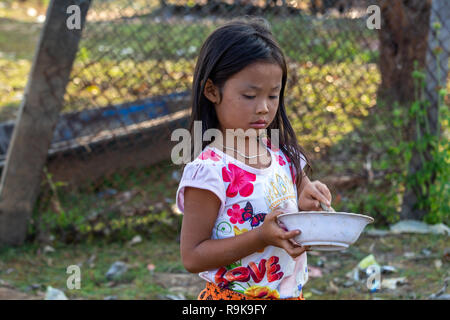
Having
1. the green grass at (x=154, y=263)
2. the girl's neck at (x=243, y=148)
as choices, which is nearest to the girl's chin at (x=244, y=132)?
the girl's neck at (x=243, y=148)

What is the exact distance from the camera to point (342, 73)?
15.0 feet

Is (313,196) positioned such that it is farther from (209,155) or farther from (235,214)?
(209,155)

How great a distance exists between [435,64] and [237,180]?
2.52 metres

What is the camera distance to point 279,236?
177 cm

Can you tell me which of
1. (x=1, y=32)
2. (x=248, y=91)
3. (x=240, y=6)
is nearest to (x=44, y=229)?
(x=240, y=6)

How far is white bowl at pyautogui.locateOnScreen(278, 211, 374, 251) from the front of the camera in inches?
68.1

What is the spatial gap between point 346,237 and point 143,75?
2905 millimetres

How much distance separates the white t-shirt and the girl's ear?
0.17m

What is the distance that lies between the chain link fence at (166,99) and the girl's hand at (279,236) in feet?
8.24

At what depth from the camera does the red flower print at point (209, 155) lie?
1982 mm

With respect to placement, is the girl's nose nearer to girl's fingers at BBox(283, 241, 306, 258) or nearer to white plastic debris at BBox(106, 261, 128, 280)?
girl's fingers at BBox(283, 241, 306, 258)

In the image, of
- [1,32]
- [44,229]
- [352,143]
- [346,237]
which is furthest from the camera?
[1,32]
